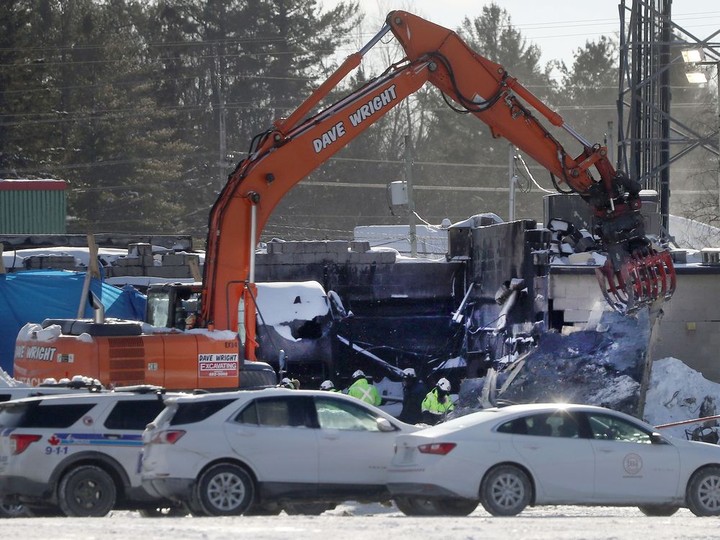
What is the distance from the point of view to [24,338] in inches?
687

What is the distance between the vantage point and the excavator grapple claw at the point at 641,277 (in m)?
19.7

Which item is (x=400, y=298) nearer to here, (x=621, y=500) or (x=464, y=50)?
(x=464, y=50)

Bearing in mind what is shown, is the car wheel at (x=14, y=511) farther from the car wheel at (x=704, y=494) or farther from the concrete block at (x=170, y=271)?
the concrete block at (x=170, y=271)

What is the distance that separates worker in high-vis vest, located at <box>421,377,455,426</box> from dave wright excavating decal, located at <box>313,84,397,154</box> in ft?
19.5

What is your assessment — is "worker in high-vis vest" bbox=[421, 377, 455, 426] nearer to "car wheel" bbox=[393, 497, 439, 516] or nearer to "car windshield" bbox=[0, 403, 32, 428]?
"car wheel" bbox=[393, 497, 439, 516]

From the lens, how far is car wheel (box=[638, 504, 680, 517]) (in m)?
14.4

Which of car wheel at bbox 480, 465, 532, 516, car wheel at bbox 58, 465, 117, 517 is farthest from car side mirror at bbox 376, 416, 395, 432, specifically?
car wheel at bbox 58, 465, 117, 517

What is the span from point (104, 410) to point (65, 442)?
1.88ft

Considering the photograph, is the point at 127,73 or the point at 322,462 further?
the point at 127,73

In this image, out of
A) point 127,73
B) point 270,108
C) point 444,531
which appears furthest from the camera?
point 270,108

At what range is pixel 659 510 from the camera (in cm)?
1454

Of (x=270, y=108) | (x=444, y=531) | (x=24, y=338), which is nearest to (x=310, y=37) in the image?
(x=270, y=108)

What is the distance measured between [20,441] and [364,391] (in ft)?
32.1

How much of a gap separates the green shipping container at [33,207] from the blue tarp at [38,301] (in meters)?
15.5
